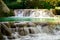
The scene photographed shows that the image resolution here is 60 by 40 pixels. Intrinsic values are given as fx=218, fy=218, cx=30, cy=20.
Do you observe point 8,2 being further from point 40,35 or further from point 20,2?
point 40,35

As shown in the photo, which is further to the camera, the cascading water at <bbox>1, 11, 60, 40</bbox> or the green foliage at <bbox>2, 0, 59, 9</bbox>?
the green foliage at <bbox>2, 0, 59, 9</bbox>

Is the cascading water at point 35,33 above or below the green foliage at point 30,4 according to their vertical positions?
above

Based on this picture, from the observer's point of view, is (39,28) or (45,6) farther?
(45,6)

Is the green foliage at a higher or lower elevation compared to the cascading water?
lower

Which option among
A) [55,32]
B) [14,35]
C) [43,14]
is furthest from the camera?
[43,14]

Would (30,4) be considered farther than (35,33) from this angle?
Yes

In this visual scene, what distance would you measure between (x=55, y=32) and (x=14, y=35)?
2.24m

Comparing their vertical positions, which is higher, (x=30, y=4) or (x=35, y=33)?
(x=35, y=33)

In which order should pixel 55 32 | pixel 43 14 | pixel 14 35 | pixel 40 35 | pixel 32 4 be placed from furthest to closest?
pixel 32 4 → pixel 43 14 → pixel 55 32 → pixel 40 35 → pixel 14 35

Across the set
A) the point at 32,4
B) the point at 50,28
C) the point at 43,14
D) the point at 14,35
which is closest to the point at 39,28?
the point at 50,28

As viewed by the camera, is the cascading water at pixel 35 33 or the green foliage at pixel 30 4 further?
the green foliage at pixel 30 4

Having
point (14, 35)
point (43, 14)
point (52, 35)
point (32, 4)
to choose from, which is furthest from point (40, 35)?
point (32, 4)

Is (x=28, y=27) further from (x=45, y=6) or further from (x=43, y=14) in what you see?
(x=45, y=6)

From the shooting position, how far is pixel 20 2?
19328 millimetres
